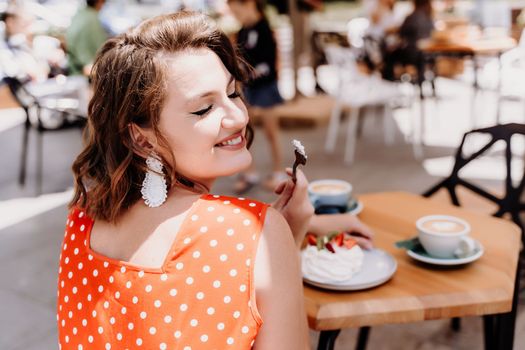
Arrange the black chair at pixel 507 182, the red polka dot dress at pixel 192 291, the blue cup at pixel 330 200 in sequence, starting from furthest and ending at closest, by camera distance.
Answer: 1. the black chair at pixel 507 182
2. the blue cup at pixel 330 200
3. the red polka dot dress at pixel 192 291

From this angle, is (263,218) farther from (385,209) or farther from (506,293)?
(385,209)

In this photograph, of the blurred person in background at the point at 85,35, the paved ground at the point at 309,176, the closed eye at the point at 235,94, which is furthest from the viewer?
the blurred person in background at the point at 85,35

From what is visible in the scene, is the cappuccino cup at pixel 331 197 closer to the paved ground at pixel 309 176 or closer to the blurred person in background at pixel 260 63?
the paved ground at pixel 309 176

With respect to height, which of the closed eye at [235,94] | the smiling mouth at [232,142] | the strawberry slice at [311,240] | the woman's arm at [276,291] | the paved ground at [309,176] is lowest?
the paved ground at [309,176]

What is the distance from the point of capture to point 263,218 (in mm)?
978

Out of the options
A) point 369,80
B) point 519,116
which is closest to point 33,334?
point 369,80

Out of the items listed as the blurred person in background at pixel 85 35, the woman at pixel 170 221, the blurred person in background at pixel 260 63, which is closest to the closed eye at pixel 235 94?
the woman at pixel 170 221

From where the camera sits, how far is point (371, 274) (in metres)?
1.31

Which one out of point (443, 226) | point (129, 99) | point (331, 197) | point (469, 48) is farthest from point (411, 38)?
point (129, 99)

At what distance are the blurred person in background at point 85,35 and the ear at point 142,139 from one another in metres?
4.00

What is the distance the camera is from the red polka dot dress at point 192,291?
3.02ft

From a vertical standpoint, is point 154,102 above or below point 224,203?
above

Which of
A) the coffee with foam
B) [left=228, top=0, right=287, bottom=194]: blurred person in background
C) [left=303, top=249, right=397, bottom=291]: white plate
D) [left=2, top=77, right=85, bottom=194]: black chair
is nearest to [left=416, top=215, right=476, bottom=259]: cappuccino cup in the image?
the coffee with foam

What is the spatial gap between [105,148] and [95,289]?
0.91 feet
